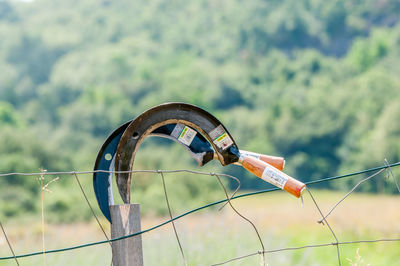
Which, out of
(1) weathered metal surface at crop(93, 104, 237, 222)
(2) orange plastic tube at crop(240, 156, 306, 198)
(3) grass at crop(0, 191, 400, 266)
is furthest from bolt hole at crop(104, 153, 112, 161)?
(3) grass at crop(0, 191, 400, 266)

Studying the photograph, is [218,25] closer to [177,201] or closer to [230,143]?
[177,201]

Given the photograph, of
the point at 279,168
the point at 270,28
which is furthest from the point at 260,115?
the point at 279,168

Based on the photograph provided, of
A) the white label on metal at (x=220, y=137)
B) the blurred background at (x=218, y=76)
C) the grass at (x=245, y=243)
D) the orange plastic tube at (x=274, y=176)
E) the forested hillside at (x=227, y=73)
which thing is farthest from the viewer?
the forested hillside at (x=227, y=73)

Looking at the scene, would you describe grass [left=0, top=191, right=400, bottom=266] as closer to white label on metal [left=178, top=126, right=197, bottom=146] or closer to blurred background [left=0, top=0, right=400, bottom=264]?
white label on metal [left=178, top=126, right=197, bottom=146]

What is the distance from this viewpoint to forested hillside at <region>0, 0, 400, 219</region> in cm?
5869

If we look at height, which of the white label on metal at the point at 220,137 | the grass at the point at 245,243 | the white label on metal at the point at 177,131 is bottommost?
the white label on metal at the point at 220,137

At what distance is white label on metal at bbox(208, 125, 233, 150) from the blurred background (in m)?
27.9

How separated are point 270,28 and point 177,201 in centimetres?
6647

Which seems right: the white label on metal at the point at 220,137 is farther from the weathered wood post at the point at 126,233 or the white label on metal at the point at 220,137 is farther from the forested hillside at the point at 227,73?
the forested hillside at the point at 227,73

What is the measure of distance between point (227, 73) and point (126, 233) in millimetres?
74505

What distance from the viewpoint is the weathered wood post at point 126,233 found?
1.85m

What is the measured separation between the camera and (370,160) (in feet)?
167

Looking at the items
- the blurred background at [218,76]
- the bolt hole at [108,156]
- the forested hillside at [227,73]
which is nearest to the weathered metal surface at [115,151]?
the bolt hole at [108,156]

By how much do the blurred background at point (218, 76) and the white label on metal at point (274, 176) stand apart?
27.9m
